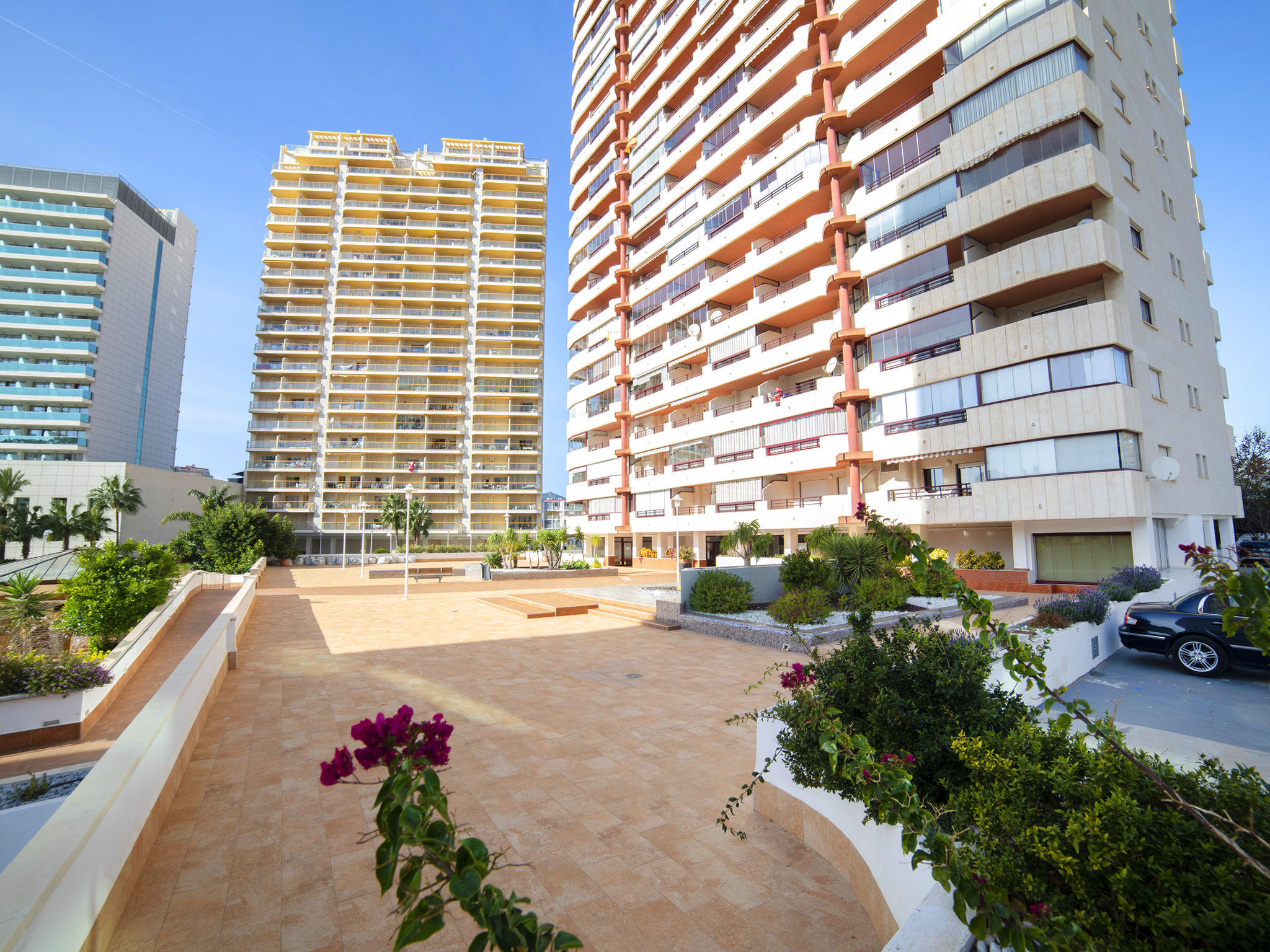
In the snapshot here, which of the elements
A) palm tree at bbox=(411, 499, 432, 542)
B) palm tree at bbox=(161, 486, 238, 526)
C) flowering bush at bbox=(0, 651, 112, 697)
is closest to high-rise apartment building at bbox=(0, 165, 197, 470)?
palm tree at bbox=(161, 486, 238, 526)

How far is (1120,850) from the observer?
189 centimetres

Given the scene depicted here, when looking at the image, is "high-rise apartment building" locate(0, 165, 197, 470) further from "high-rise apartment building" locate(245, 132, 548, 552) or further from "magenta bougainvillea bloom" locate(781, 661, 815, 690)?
"magenta bougainvillea bloom" locate(781, 661, 815, 690)

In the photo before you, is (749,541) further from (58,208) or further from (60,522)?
(58,208)

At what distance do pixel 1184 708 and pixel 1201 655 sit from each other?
254 cm

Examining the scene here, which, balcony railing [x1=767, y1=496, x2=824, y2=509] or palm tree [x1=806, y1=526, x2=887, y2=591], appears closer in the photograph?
palm tree [x1=806, y1=526, x2=887, y2=591]

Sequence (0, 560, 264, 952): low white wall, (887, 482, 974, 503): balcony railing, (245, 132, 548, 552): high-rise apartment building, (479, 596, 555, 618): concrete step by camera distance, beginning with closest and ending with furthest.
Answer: (0, 560, 264, 952): low white wall, (479, 596, 555, 618): concrete step, (887, 482, 974, 503): balcony railing, (245, 132, 548, 552): high-rise apartment building

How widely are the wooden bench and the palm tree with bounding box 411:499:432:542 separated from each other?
15230mm

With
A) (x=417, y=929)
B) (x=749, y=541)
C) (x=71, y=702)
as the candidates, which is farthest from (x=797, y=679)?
(x=749, y=541)

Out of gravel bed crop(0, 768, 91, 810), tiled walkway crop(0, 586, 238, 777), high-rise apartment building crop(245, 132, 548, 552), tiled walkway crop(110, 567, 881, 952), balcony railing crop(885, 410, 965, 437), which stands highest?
high-rise apartment building crop(245, 132, 548, 552)

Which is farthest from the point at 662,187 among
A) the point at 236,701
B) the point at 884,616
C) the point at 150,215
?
the point at 150,215

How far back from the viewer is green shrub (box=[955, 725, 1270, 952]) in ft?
5.49

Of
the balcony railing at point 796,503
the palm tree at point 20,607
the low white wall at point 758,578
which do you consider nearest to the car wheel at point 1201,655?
the low white wall at point 758,578

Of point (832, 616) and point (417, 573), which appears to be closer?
point (832, 616)

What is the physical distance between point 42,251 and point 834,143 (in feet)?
266
